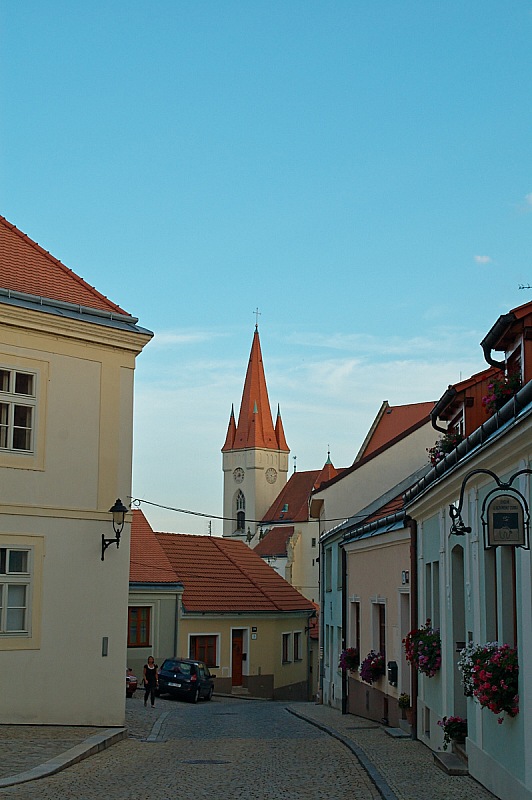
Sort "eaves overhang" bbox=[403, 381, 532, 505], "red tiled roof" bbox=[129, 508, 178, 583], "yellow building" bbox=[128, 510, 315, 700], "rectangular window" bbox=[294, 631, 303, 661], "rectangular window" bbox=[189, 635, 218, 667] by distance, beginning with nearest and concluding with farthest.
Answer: "eaves overhang" bbox=[403, 381, 532, 505] < "yellow building" bbox=[128, 510, 315, 700] < "red tiled roof" bbox=[129, 508, 178, 583] < "rectangular window" bbox=[189, 635, 218, 667] < "rectangular window" bbox=[294, 631, 303, 661]

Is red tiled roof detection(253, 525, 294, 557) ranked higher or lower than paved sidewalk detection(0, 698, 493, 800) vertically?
higher

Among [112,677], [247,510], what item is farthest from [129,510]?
[247,510]

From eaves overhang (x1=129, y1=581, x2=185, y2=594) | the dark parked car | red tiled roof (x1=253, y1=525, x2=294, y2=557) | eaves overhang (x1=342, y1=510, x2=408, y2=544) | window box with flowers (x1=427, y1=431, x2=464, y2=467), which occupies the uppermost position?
red tiled roof (x1=253, y1=525, x2=294, y2=557)

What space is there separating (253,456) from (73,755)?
5091 inches

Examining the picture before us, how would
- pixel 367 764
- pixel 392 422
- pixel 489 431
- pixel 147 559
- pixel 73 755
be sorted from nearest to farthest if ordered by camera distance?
1. pixel 489 431
2. pixel 73 755
3. pixel 367 764
4. pixel 147 559
5. pixel 392 422

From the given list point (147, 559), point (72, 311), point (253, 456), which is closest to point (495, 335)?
point (72, 311)

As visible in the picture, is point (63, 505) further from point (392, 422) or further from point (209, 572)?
point (392, 422)

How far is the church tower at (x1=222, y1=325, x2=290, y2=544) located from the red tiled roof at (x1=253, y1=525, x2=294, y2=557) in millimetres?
15802

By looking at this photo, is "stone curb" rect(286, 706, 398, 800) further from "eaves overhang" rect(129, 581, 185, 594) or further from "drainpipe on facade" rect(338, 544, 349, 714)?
"eaves overhang" rect(129, 581, 185, 594)

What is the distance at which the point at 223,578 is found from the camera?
4625 cm

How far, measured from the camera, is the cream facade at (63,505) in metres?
17.3

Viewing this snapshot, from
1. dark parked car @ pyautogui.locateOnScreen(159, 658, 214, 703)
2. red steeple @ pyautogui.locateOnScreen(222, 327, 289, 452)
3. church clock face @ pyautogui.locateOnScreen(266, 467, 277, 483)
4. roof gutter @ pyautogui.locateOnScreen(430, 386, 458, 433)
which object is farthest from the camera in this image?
church clock face @ pyautogui.locateOnScreen(266, 467, 277, 483)

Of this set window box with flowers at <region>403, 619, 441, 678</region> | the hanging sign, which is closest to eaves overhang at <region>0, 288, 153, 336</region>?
window box with flowers at <region>403, 619, 441, 678</region>

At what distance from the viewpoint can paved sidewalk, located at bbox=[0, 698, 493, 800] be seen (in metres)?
11.8
